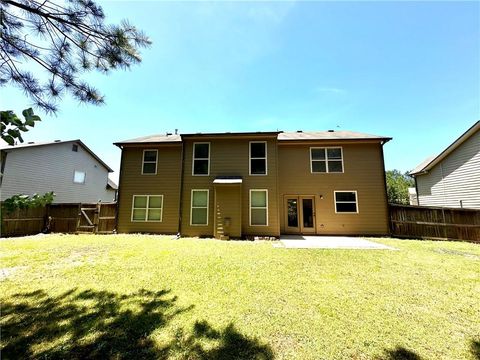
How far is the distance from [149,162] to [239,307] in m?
10.4

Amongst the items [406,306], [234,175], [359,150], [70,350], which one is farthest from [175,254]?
[359,150]

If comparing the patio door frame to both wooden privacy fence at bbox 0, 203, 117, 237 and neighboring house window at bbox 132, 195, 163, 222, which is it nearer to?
neighboring house window at bbox 132, 195, 163, 222

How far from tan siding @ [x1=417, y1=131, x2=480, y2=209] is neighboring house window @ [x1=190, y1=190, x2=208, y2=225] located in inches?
538

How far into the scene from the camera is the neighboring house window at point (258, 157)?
10953 millimetres

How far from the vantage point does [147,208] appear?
1166cm

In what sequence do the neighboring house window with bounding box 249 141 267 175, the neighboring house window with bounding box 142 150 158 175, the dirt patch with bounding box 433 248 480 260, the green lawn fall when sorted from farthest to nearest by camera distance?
the neighboring house window with bounding box 142 150 158 175 < the neighboring house window with bounding box 249 141 267 175 < the dirt patch with bounding box 433 248 480 260 < the green lawn

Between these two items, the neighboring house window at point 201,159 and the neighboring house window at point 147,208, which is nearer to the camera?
the neighboring house window at point 201,159

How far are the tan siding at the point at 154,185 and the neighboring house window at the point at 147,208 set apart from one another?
0.20 m

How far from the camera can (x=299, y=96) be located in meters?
11.8

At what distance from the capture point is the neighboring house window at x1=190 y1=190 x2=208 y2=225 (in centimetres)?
1089

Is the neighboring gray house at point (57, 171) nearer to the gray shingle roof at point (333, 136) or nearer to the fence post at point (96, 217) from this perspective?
the fence post at point (96, 217)

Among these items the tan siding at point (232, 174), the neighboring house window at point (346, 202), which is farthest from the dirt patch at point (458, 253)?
the tan siding at point (232, 174)

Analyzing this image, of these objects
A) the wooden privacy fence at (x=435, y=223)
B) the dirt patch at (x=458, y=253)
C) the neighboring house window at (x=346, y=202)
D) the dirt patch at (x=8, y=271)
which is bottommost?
the dirt patch at (x=8, y=271)

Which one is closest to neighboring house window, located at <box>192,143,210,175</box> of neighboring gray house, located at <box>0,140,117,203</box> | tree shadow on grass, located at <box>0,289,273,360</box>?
tree shadow on grass, located at <box>0,289,273,360</box>
